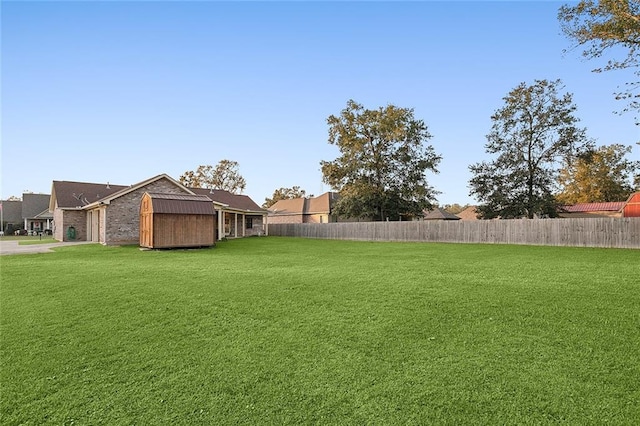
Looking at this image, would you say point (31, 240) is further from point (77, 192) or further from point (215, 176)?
point (215, 176)

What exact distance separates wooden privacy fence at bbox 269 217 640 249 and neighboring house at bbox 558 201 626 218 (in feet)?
61.5

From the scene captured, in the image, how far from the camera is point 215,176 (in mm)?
48500

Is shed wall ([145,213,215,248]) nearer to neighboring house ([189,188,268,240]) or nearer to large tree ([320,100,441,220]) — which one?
neighboring house ([189,188,268,240])

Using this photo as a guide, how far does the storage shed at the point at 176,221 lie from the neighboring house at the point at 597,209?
31.4 meters

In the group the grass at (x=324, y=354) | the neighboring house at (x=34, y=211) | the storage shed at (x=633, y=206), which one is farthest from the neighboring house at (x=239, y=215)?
the storage shed at (x=633, y=206)

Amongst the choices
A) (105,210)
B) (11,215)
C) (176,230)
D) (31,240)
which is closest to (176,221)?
(176,230)

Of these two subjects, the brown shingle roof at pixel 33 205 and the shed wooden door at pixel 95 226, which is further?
the brown shingle roof at pixel 33 205

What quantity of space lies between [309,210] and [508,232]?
24.3 meters

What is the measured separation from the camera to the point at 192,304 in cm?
547

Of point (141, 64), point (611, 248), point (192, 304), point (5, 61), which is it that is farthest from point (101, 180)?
point (611, 248)

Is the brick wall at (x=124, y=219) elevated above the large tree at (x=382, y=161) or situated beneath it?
situated beneath

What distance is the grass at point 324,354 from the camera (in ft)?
8.40

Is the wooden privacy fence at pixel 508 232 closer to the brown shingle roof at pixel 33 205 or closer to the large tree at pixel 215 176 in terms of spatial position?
the large tree at pixel 215 176

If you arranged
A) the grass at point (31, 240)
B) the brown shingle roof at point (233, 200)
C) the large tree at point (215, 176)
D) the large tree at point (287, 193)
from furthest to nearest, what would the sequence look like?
the large tree at point (287, 193), the large tree at point (215, 176), the brown shingle roof at point (233, 200), the grass at point (31, 240)
